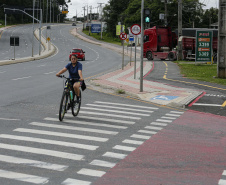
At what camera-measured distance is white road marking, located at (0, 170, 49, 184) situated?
6.41m

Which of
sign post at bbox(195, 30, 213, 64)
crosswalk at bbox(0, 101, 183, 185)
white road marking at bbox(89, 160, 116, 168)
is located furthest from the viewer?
sign post at bbox(195, 30, 213, 64)

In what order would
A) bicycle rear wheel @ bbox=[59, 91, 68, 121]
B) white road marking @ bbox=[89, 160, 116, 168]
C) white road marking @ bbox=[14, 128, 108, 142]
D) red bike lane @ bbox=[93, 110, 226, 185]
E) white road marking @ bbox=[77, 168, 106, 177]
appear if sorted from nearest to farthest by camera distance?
red bike lane @ bbox=[93, 110, 226, 185] → white road marking @ bbox=[77, 168, 106, 177] → white road marking @ bbox=[89, 160, 116, 168] → white road marking @ bbox=[14, 128, 108, 142] → bicycle rear wheel @ bbox=[59, 91, 68, 121]

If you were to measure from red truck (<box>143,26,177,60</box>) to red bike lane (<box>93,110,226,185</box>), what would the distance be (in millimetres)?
43827

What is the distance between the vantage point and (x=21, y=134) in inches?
385

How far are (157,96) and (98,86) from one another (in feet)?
14.9

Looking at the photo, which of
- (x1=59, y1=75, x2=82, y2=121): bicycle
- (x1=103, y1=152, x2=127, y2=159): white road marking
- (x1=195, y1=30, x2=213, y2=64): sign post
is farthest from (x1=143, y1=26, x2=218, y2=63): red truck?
(x1=103, y1=152, x2=127, y2=159): white road marking

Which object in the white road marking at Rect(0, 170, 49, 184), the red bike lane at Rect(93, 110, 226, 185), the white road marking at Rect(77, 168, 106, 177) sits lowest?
the red bike lane at Rect(93, 110, 226, 185)

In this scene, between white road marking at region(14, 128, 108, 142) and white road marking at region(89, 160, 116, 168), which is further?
white road marking at region(14, 128, 108, 142)

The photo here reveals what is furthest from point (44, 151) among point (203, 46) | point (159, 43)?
point (159, 43)

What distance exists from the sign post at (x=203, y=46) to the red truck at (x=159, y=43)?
14.1 metres

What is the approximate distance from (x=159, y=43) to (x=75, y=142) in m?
47.2

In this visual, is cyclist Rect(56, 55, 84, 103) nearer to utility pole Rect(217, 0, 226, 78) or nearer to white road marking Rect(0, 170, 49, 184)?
white road marking Rect(0, 170, 49, 184)

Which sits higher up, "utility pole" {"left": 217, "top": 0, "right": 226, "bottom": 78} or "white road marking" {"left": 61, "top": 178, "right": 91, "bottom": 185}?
"utility pole" {"left": 217, "top": 0, "right": 226, "bottom": 78}

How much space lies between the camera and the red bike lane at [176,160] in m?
6.68
